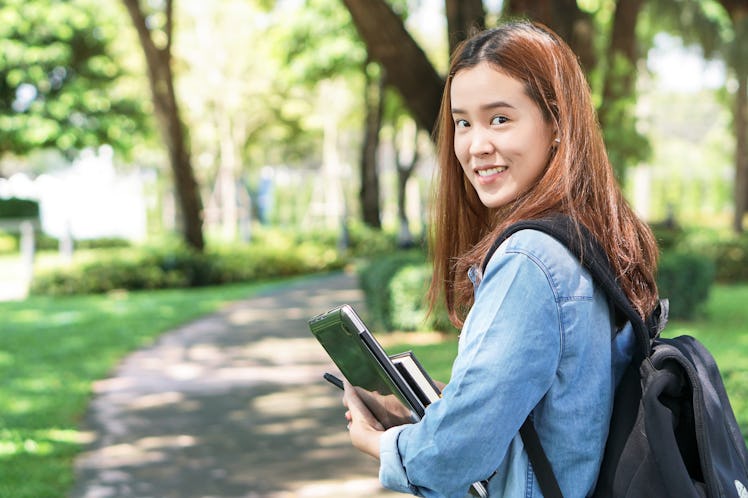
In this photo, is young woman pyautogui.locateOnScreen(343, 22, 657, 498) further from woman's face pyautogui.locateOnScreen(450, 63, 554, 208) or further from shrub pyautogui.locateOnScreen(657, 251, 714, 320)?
shrub pyautogui.locateOnScreen(657, 251, 714, 320)

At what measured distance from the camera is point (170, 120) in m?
17.4

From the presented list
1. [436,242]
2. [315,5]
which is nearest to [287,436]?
[436,242]

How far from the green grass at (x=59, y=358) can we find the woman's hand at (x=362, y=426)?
352 cm

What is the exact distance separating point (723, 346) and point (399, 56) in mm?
4006

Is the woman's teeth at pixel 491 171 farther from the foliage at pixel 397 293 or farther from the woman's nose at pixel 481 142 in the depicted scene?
the foliage at pixel 397 293

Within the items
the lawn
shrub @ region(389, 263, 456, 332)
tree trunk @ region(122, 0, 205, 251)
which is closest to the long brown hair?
the lawn

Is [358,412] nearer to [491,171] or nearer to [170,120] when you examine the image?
[491,171]

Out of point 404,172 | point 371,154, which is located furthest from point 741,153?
point 371,154

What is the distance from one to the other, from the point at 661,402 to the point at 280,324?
34.0 feet

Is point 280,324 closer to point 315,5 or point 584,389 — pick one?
point 584,389

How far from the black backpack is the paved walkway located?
133 inches

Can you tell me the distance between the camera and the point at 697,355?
5.51 feet

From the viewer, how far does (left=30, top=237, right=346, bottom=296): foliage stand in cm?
1620

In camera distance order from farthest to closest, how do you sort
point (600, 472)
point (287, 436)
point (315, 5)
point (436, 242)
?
1. point (315, 5)
2. point (287, 436)
3. point (436, 242)
4. point (600, 472)
